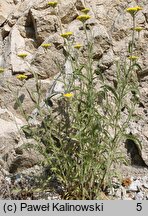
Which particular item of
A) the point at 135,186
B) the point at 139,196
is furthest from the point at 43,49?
the point at 139,196

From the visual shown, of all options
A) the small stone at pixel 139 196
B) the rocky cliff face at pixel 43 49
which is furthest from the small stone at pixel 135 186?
the rocky cliff face at pixel 43 49

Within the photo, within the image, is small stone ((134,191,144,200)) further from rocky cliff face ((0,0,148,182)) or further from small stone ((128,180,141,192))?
rocky cliff face ((0,0,148,182))

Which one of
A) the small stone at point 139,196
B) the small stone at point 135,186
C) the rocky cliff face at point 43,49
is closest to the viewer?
the small stone at point 139,196

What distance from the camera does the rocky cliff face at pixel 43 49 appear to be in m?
4.43

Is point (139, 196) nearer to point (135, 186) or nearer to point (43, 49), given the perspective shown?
point (135, 186)

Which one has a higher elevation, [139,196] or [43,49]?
[43,49]

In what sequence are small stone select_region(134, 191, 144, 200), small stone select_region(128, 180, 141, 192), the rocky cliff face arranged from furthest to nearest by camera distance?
the rocky cliff face < small stone select_region(128, 180, 141, 192) < small stone select_region(134, 191, 144, 200)

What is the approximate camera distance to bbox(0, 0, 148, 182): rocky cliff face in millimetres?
4434

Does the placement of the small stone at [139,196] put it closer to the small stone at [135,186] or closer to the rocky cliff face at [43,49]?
the small stone at [135,186]

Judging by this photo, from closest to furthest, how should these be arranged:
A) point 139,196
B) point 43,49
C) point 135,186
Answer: point 139,196 → point 135,186 → point 43,49

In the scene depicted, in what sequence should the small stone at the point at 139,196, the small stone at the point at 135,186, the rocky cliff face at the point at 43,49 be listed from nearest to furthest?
the small stone at the point at 139,196 < the small stone at the point at 135,186 < the rocky cliff face at the point at 43,49

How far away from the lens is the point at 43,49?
4.98 m

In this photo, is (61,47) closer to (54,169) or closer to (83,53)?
(83,53)

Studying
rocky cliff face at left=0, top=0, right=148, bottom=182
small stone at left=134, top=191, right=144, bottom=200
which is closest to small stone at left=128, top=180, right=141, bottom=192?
→ small stone at left=134, top=191, right=144, bottom=200
